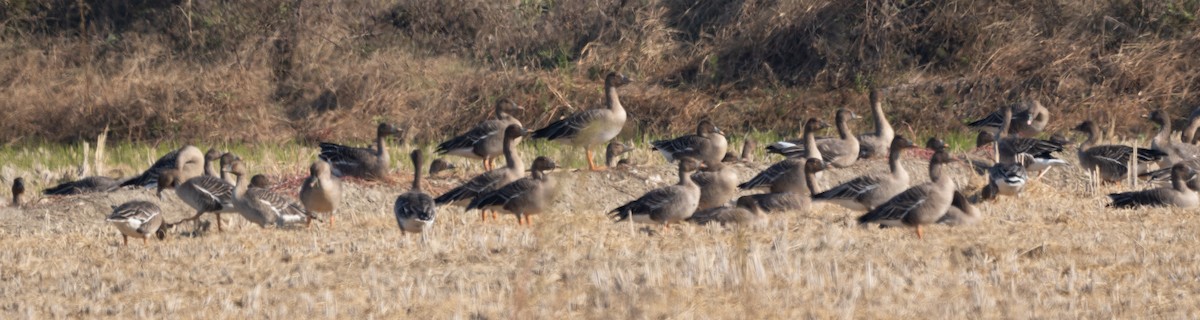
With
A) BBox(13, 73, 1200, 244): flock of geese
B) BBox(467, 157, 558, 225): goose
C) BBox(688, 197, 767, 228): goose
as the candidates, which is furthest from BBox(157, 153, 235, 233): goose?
BBox(688, 197, 767, 228): goose

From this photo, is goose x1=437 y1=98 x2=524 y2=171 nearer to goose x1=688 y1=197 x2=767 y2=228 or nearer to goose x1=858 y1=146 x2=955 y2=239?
goose x1=688 y1=197 x2=767 y2=228

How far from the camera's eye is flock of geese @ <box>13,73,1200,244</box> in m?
12.8

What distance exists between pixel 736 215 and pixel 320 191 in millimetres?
3736

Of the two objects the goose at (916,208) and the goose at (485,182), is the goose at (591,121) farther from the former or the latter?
the goose at (916,208)

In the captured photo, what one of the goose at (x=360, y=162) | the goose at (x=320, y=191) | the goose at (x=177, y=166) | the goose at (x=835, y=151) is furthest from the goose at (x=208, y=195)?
the goose at (x=835, y=151)

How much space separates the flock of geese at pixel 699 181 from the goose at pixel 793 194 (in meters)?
0.01

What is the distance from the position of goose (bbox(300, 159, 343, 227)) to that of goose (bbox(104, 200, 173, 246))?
141cm

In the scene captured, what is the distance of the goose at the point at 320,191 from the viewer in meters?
13.7

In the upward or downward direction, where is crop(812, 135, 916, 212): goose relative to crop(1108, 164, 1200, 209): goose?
upward

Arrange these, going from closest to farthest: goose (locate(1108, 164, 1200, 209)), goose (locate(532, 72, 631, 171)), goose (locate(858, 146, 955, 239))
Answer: goose (locate(858, 146, 955, 239)), goose (locate(1108, 164, 1200, 209)), goose (locate(532, 72, 631, 171))

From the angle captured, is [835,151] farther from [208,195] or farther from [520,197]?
[208,195]

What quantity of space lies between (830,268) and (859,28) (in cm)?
1724

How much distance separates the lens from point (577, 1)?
29766mm

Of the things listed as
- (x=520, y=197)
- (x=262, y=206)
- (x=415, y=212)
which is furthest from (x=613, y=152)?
(x=415, y=212)
